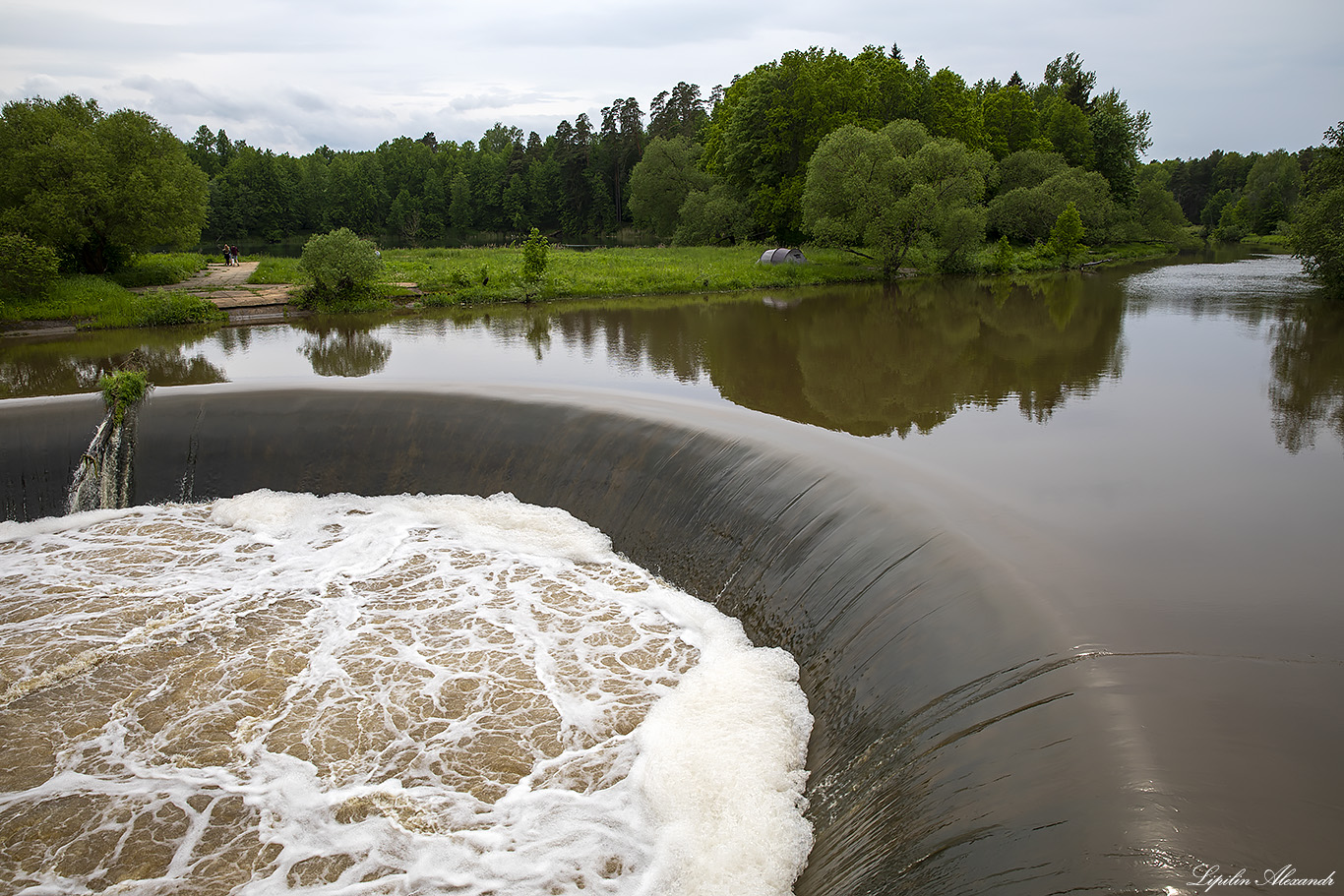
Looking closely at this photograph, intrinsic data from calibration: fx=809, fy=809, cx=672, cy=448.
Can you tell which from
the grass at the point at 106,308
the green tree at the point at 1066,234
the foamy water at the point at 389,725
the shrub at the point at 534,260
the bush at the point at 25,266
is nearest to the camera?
the foamy water at the point at 389,725

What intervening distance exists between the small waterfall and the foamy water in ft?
5.20

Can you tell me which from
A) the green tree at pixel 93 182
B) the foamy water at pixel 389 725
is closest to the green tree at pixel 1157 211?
the green tree at pixel 93 182

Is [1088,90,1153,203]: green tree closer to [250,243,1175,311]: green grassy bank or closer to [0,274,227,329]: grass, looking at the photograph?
[250,243,1175,311]: green grassy bank

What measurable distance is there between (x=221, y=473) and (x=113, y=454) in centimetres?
154

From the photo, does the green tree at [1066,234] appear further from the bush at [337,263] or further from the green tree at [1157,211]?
the bush at [337,263]

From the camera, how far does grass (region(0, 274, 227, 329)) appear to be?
25.9 m

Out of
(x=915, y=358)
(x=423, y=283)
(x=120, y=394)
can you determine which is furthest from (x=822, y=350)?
(x=423, y=283)

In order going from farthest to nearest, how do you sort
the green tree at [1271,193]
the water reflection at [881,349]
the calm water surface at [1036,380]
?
the green tree at [1271,193]
the water reflection at [881,349]
the calm water surface at [1036,380]

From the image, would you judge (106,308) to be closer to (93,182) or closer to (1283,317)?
(93,182)

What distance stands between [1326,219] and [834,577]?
2792cm

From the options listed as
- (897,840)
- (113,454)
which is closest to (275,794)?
(897,840)

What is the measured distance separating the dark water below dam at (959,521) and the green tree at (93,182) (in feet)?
39.0

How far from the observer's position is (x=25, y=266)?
25.6 metres

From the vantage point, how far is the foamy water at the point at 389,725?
5293 millimetres
